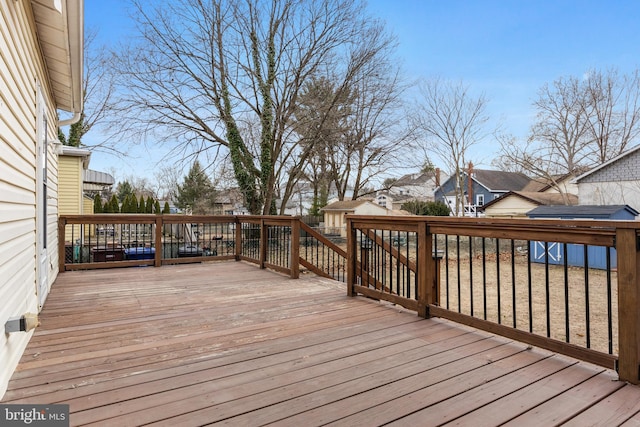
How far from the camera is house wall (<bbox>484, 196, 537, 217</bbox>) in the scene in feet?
63.5

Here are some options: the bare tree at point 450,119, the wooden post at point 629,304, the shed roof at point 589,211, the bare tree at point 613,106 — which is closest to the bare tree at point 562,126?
the bare tree at point 613,106

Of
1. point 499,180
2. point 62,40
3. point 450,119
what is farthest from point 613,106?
point 62,40

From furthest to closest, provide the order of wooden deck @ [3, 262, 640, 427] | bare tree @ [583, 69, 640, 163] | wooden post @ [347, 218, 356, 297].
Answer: bare tree @ [583, 69, 640, 163] → wooden post @ [347, 218, 356, 297] → wooden deck @ [3, 262, 640, 427]

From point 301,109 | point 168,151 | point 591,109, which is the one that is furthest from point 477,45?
point 168,151

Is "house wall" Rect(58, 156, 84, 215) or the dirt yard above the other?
"house wall" Rect(58, 156, 84, 215)

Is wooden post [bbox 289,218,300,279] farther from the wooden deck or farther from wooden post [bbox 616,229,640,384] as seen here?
wooden post [bbox 616,229,640,384]

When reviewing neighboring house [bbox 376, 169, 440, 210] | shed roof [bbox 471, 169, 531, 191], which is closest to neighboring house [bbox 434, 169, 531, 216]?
shed roof [bbox 471, 169, 531, 191]

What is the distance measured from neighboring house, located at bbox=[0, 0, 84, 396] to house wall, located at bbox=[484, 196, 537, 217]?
1987 centimetres

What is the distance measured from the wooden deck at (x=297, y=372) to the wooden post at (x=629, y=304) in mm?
109

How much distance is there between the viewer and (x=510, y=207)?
2005cm

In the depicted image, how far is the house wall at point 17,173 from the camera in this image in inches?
76.4

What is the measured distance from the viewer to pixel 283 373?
6.98 feet

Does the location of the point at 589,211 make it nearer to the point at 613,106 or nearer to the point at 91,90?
the point at 613,106

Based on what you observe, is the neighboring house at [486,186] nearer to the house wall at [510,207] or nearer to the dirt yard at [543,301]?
the house wall at [510,207]
